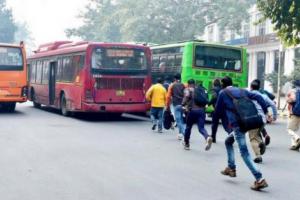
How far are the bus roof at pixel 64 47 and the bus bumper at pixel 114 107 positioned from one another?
1.97 meters

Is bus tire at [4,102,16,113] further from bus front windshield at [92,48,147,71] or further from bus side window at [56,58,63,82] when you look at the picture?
bus front windshield at [92,48,147,71]

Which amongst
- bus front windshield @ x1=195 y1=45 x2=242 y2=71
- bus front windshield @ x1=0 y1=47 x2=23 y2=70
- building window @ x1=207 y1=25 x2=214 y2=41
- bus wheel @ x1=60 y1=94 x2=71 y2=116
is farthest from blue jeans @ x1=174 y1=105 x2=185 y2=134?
building window @ x1=207 y1=25 x2=214 y2=41

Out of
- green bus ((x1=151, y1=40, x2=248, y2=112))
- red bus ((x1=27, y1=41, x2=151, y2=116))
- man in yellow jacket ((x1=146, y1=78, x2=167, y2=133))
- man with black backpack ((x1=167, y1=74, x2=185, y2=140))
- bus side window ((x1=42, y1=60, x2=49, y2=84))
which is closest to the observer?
man with black backpack ((x1=167, y1=74, x2=185, y2=140))

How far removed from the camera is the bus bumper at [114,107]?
1714 centimetres

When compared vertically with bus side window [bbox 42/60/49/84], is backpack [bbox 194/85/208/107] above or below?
below

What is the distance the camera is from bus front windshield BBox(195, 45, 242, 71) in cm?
1862

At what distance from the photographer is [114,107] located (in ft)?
57.3

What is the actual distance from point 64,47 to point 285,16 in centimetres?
881

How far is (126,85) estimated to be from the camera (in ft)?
58.4

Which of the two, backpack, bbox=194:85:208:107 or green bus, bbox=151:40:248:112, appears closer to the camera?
backpack, bbox=194:85:208:107

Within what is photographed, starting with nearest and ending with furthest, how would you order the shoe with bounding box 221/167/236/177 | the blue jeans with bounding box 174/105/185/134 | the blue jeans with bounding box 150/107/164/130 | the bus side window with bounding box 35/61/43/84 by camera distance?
the shoe with bounding box 221/167/236/177 < the blue jeans with bounding box 174/105/185/134 < the blue jeans with bounding box 150/107/164/130 < the bus side window with bounding box 35/61/43/84

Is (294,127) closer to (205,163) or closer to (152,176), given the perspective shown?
(205,163)

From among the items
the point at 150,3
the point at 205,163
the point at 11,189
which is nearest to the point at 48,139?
the point at 205,163

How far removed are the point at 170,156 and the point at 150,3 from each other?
37.4 m
